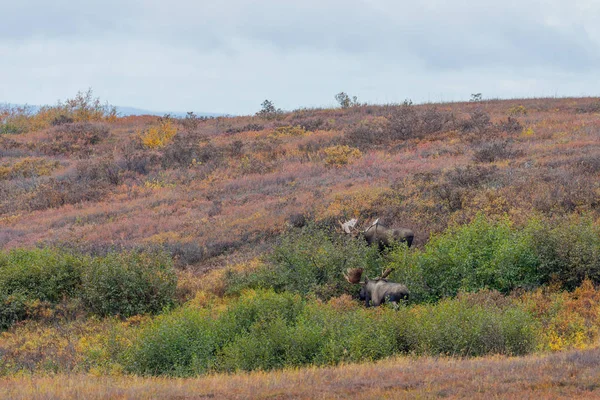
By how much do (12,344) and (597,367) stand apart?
11.9 metres

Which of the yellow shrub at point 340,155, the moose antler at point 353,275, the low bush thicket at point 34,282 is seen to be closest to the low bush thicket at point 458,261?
the moose antler at point 353,275

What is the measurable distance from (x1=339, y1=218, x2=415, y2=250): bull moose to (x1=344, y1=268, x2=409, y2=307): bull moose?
1944 mm

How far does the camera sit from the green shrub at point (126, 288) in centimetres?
1648

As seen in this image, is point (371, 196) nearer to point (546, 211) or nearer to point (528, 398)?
point (546, 211)

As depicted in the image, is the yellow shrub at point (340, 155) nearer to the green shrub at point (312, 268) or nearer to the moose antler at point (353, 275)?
the green shrub at point (312, 268)

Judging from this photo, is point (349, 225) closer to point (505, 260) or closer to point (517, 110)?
point (505, 260)

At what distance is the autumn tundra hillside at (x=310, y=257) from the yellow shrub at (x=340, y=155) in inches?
5.1

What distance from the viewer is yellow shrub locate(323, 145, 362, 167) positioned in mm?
28141

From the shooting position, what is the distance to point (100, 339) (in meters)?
14.1

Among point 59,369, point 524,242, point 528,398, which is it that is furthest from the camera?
point 524,242

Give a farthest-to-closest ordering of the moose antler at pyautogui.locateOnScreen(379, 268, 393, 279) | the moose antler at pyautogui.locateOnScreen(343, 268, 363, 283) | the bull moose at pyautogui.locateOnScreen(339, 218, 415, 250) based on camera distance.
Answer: the bull moose at pyautogui.locateOnScreen(339, 218, 415, 250) → the moose antler at pyautogui.locateOnScreen(343, 268, 363, 283) → the moose antler at pyautogui.locateOnScreen(379, 268, 393, 279)

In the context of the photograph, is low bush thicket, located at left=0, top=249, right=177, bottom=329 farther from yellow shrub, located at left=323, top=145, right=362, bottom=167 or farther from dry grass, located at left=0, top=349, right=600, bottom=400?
yellow shrub, located at left=323, top=145, right=362, bottom=167

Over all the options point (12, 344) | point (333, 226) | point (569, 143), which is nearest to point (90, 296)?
point (12, 344)

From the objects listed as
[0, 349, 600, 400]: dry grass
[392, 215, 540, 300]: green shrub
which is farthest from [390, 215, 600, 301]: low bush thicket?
[0, 349, 600, 400]: dry grass
